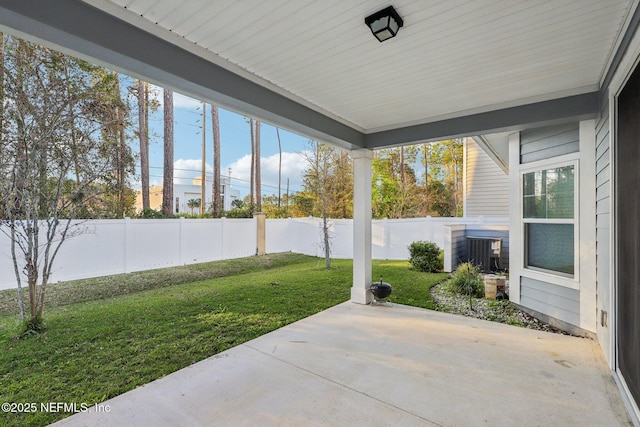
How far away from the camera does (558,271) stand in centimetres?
384

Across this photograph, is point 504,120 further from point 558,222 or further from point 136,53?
point 136,53

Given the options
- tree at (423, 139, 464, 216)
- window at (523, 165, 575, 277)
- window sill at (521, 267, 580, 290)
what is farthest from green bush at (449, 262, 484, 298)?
tree at (423, 139, 464, 216)

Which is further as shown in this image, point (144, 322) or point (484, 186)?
point (484, 186)

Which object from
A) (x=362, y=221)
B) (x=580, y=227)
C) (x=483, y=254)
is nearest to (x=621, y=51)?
(x=580, y=227)

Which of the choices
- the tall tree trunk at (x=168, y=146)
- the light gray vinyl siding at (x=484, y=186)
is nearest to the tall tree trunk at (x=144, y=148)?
the tall tree trunk at (x=168, y=146)

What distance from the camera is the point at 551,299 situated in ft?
12.9

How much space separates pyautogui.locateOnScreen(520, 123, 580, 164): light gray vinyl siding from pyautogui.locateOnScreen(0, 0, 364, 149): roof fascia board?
134 inches

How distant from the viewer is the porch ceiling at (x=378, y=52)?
6.25 feet

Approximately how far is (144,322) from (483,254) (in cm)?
728

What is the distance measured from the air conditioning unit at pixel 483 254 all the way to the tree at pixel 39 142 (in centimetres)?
803

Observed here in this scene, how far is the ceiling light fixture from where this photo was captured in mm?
1946

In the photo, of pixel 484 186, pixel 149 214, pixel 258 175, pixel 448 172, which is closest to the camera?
pixel 149 214

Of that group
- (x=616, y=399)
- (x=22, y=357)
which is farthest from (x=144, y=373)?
(x=616, y=399)

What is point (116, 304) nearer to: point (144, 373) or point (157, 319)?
point (157, 319)
